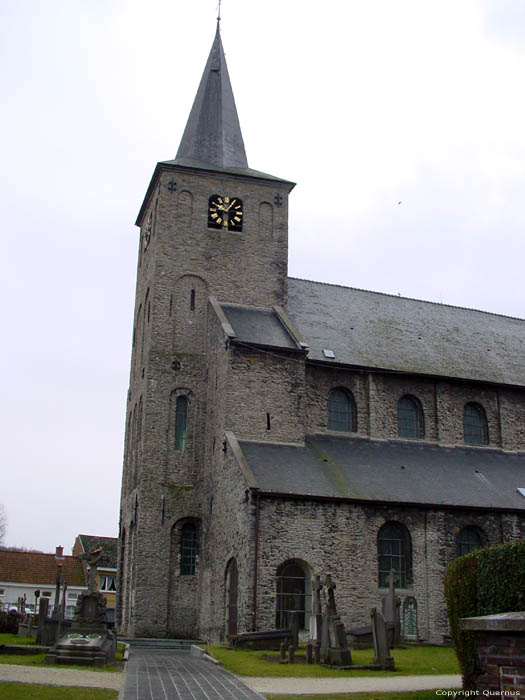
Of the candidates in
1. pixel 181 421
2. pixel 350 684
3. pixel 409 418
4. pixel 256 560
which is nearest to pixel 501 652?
pixel 350 684

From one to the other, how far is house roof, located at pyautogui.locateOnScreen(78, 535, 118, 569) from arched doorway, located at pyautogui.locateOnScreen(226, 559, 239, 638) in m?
28.9

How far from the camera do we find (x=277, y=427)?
2808 cm

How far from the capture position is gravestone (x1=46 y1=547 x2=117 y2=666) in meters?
16.8

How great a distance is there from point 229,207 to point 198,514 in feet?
43.9

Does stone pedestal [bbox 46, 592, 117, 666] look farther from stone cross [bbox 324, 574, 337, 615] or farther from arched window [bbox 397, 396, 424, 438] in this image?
arched window [bbox 397, 396, 424, 438]

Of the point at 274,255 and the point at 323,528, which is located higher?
the point at 274,255

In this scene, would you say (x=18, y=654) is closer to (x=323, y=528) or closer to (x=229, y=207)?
(x=323, y=528)

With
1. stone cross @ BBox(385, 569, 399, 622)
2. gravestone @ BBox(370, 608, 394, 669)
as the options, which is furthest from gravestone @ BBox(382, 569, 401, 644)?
gravestone @ BBox(370, 608, 394, 669)

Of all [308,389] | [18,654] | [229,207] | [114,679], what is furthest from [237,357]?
[114,679]

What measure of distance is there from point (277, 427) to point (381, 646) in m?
12.1

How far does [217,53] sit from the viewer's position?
39.8 m

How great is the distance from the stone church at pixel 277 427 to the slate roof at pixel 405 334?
4.0 inches

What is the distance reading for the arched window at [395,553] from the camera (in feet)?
84.3

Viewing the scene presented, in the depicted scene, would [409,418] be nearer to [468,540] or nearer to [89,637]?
[468,540]
